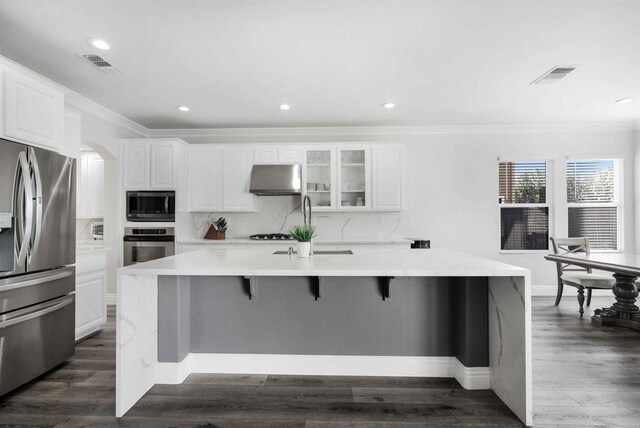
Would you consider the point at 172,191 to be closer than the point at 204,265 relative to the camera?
No

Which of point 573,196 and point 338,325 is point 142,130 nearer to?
point 338,325

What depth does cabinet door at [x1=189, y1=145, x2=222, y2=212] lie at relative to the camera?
482 cm

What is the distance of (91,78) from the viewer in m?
3.30

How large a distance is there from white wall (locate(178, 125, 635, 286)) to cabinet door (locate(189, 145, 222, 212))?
369 mm

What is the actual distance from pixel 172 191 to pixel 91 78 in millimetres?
1676

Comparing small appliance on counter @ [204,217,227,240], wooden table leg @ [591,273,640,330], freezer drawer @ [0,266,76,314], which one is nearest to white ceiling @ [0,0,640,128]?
small appliance on counter @ [204,217,227,240]

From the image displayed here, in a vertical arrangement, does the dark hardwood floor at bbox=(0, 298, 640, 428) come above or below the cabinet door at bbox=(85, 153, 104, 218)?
below

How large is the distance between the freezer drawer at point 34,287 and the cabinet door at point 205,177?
2.10m

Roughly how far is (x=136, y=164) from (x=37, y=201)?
7.55ft

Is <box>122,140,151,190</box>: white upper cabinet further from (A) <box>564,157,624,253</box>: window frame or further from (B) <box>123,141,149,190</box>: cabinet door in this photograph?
(A) <box>564,157,624,253</box>: window frame

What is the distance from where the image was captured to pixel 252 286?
8.09 feet

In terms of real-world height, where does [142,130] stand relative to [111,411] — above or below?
above

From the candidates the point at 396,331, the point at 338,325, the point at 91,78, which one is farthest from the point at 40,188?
the point at 396,331

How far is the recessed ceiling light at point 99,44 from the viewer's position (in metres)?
2.60
